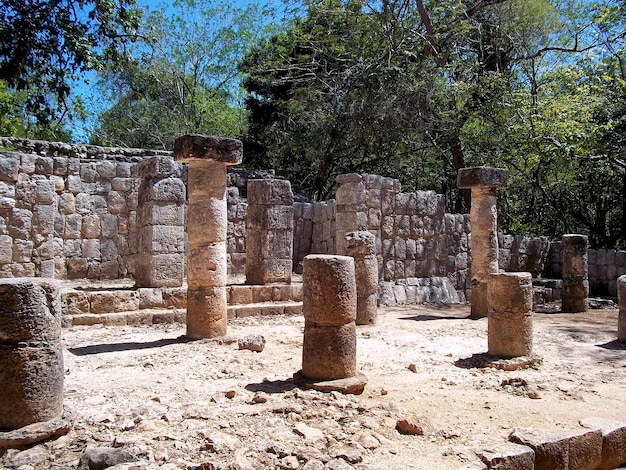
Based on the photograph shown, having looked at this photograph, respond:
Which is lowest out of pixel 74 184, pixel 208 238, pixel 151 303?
pixel 151 303

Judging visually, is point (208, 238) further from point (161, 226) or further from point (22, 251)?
point (22, 251)

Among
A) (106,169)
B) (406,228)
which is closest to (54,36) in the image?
(106,169)

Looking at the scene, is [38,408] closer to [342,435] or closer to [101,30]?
[342,435]

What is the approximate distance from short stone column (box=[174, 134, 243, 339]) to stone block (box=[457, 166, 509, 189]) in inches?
216

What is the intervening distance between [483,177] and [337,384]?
7.42 meters

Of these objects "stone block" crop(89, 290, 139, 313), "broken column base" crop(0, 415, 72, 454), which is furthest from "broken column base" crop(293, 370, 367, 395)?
"stone block" crop(89, 290, 139, 313)

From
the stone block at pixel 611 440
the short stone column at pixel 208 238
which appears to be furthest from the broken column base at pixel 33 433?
the stone block at pixel 611 440

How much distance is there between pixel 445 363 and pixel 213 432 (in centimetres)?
407

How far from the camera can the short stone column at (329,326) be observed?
6180 mm

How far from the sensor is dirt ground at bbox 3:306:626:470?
4.46m

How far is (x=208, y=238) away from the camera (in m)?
8.89

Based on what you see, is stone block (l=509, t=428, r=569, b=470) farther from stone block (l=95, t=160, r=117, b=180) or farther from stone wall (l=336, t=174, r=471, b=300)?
stone block (l=95, t=160, r=117, b=180)

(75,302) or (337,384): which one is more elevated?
(75,302)

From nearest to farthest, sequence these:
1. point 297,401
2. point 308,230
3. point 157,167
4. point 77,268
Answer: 1. point 297,401
2. point 157,167
3. point 77,268
4. point 308,230
